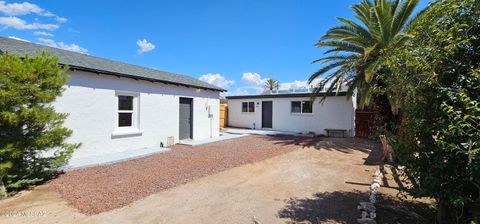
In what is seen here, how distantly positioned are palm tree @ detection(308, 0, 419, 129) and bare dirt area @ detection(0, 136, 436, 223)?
12.8ft

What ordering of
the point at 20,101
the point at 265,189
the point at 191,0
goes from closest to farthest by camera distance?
the point at 20,101 → the point at 265,189 → the point at 191,0

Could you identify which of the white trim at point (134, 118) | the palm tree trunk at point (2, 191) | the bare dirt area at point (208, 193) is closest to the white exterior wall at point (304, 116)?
the bare dirt area at point (208, 193)

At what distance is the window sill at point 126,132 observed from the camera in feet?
26.3

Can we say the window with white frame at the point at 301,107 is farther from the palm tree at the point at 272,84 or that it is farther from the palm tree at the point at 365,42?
the palm tree at the point at 272,84

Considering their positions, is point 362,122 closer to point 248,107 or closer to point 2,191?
point 248,107

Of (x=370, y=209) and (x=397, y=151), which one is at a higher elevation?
(x=397, y=151)

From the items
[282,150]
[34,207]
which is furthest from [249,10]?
[34,207]

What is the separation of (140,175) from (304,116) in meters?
12.1

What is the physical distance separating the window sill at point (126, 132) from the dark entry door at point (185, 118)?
2.45 metres

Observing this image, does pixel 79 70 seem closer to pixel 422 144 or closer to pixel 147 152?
pixel 147 152

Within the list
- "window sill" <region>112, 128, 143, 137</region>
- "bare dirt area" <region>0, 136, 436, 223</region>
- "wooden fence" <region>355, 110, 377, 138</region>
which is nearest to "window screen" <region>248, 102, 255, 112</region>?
"wooden fence" <region>355, 110, 377, 138</region>

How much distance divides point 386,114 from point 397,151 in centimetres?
904

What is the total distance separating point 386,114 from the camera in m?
10.7

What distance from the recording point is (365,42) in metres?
9.47
